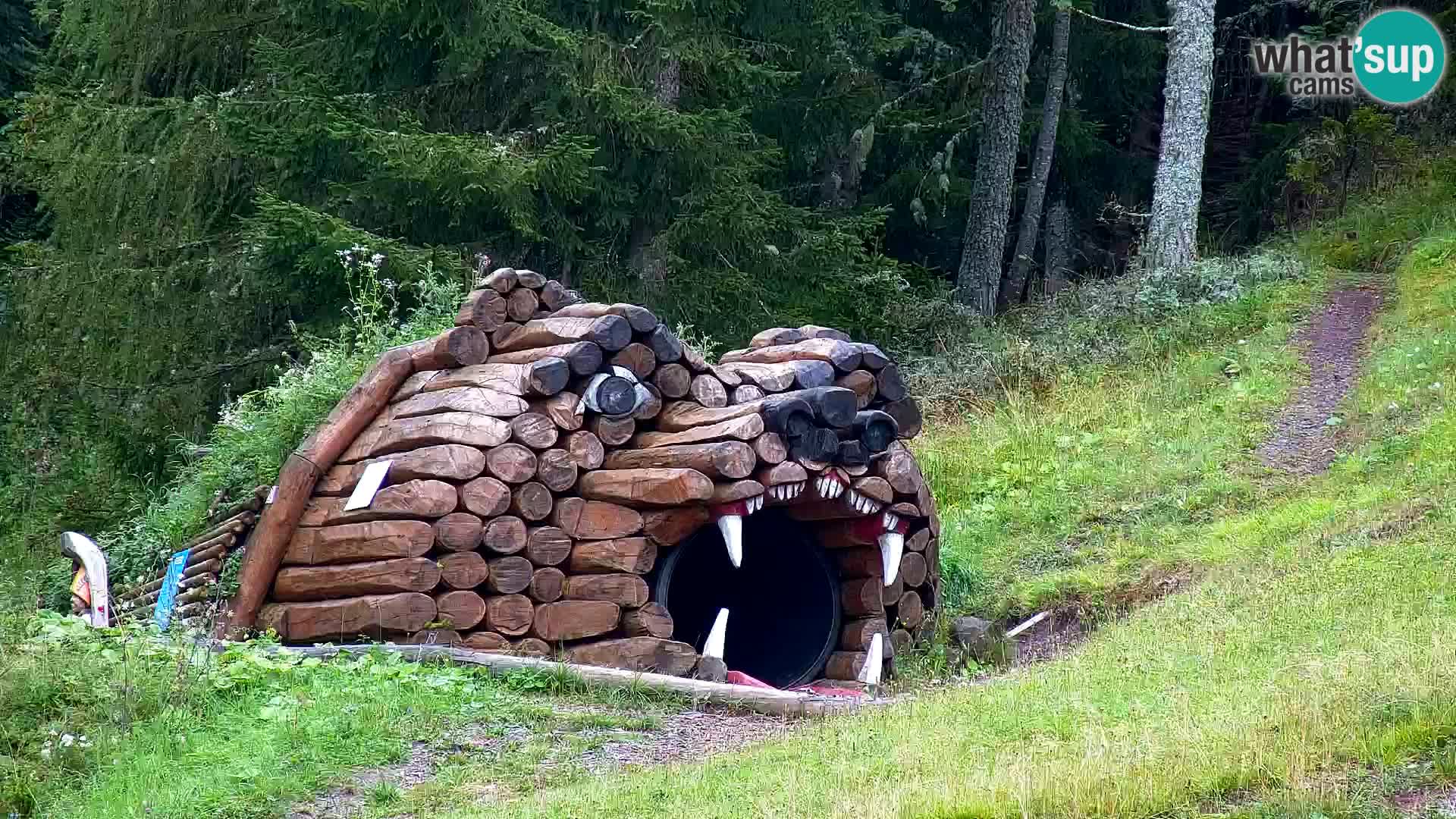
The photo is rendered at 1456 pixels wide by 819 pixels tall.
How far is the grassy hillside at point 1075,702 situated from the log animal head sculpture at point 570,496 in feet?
2.54

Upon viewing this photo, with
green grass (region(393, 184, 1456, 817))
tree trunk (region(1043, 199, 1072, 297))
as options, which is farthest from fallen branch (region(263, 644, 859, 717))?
tree trunk (region(1043, 199, 1072, 297))

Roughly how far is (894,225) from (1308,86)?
570cm

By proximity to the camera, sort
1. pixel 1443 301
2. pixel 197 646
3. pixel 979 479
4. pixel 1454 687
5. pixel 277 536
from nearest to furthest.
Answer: pixel 1454 687 → pixel 197 646 → pixel 277 536 → pixel 979 479 → pixel 1443 301

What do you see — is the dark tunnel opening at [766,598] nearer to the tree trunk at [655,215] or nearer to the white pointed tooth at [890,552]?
the white pointed tooth at [890,552]

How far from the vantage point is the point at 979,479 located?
44.0 ft

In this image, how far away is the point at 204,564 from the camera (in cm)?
934

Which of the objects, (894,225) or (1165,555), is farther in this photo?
(894,225)

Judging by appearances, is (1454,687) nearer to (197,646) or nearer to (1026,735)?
(1026,735)

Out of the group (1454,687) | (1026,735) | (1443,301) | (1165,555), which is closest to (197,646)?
(1026,735)

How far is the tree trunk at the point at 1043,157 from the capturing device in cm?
2116

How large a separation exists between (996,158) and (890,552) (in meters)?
12.0

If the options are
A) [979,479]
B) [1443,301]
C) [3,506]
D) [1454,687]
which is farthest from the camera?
[3,506]

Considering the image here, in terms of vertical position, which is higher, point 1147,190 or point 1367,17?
point 1367,17

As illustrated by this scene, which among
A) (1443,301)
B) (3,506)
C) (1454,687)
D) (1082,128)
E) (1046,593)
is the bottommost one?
(3,506)
